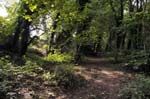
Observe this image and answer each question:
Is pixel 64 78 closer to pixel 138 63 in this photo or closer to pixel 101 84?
pixel 101 84

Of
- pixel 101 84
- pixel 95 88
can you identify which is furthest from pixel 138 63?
pixel 95 88

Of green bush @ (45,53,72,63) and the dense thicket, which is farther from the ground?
the dense thicket

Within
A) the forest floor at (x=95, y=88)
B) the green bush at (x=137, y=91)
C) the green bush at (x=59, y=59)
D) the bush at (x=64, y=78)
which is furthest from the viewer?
the green bush at (x=59, y=59)

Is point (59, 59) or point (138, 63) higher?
point (59, 59)

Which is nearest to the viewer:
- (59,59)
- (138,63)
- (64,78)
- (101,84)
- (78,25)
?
(64,78)

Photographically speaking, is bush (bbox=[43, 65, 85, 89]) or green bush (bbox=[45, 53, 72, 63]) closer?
bush (bbox=[43, 65, 85, 89])

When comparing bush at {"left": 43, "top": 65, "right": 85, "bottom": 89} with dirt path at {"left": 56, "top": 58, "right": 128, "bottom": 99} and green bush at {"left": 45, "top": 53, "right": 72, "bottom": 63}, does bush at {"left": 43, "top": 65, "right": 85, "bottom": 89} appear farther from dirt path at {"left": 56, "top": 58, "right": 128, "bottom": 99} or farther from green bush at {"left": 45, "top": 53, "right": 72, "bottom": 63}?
green bush at {"left": 45, "top": 53, "right": 72, "bottom": 63}

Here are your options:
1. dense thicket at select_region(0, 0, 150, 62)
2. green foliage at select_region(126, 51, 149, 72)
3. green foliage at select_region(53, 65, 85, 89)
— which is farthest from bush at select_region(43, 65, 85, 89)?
dense thicket at select_region(0, 0, 150, 62)

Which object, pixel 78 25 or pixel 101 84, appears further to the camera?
pixel 78 25

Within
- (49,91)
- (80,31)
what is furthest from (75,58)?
(49,91)

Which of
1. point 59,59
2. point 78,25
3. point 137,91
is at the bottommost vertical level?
point 137,91

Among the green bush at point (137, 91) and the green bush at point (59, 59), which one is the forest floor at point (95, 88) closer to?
the green bush at point (137, 91)

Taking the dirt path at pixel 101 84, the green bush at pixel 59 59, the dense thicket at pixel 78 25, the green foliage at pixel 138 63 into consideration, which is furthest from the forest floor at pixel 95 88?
the dense thicket at pixel 78 25

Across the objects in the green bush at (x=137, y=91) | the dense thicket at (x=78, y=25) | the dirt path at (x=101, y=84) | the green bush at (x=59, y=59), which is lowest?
the dirt path at (x=101, y=84)
